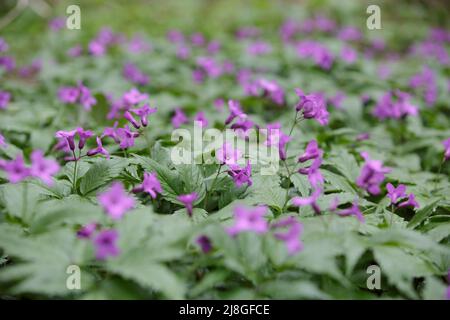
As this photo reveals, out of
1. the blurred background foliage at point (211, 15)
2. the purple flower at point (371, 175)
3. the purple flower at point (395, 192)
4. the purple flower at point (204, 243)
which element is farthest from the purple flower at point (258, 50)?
the purple flower at point (204, 243)

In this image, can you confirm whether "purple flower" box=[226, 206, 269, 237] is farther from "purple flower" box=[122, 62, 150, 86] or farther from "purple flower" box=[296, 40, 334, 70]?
"purple flower" box=[296, 40, 334, 70]

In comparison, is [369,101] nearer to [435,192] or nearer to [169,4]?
[435,192]

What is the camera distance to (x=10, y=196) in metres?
2.18

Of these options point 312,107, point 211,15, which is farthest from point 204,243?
point 211,15

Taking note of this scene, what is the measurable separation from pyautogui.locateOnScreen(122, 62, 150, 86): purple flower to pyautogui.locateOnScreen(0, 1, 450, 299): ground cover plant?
3 centimetres

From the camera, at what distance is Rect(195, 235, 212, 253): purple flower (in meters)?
1.92

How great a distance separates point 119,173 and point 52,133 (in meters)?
1.45

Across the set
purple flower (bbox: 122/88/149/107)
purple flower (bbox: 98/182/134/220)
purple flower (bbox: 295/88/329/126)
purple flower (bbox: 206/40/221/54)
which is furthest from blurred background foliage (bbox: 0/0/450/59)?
purple flower (bbox: 98/182/134/220)

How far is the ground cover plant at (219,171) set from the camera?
1854 mm

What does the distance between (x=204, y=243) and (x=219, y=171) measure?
2.42ft

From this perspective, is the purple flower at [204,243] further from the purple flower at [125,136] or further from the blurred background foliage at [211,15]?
the blurred background foliage at [211,15]

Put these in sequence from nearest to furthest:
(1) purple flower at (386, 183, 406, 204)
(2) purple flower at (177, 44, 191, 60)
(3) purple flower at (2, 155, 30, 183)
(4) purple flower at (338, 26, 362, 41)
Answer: (3) purple flower at (2, 155, 30, 183) → (1) purple flower at (386, 183, 406, 204) → (2) purple flower at (177, 44, 191, 60) → (4) purple flower at (338, 26, 362, 41)

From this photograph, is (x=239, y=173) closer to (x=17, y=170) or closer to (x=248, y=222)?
(x=248, y=222)

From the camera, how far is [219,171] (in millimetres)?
2596
